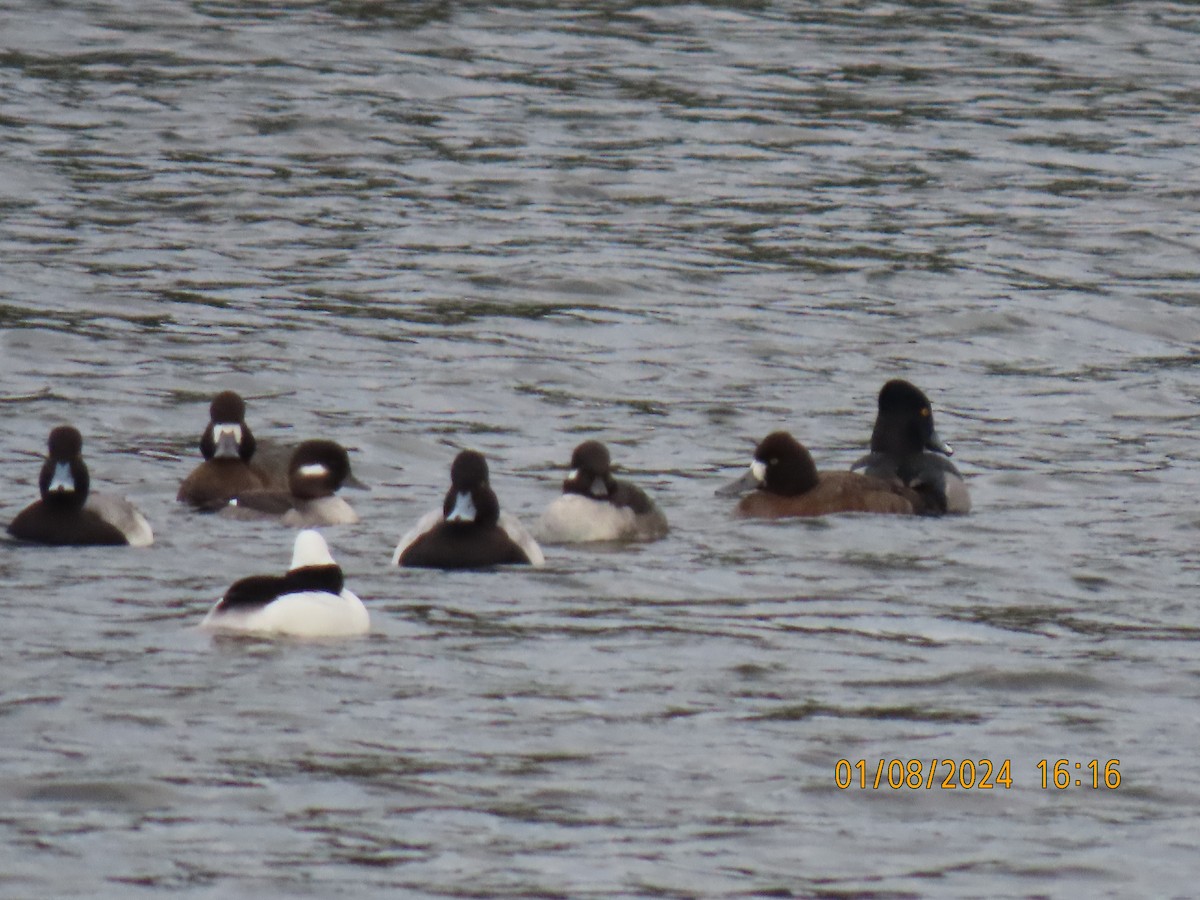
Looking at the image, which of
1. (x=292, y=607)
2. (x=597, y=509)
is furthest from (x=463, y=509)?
(x=292, y=607)

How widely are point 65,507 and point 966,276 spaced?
10.2m

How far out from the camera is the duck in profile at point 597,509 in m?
13.5

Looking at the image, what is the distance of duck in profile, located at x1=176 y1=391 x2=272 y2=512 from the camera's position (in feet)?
47.0

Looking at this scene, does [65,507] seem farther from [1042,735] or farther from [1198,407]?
[1198,407]

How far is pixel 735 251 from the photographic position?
22.0 metres

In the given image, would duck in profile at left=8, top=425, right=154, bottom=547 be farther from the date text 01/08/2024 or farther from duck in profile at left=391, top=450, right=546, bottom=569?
the date text 01/08/2024

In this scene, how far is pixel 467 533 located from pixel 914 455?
3372 millimetres

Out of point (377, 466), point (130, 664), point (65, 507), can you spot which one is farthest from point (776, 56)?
point (130, 664)

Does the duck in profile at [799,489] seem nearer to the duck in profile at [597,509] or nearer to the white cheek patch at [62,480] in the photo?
the duck in profile at [597,509]

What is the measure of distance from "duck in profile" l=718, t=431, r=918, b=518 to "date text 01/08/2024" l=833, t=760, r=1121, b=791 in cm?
479

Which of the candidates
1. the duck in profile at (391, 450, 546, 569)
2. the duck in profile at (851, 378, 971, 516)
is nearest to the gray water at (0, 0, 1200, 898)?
the duck in profile at (391, 450, 546, 569)

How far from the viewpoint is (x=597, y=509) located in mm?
13523

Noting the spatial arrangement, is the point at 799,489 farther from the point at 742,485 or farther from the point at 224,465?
the point at 224,465

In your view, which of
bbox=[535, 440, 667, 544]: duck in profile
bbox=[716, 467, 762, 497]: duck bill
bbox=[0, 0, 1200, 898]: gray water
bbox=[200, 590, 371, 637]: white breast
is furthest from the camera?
bbox=[716, 467, 762, 497]: duck bill
